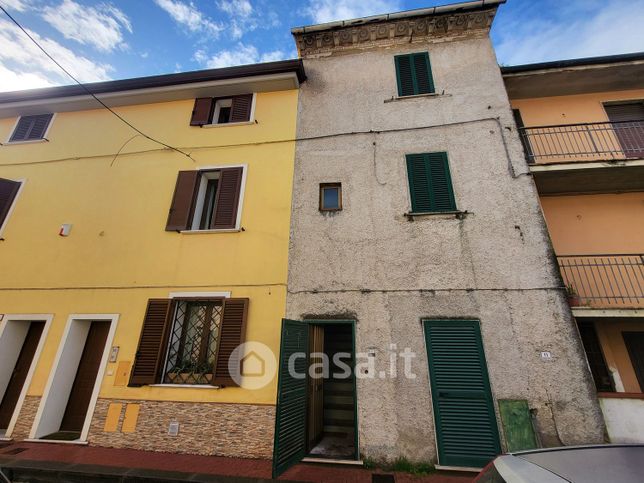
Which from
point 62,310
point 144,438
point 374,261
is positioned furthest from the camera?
point 62,310

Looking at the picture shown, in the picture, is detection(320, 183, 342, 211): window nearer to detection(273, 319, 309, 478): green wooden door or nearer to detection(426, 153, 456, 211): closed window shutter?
detection(426, 153, 456, 211): closed window shutter

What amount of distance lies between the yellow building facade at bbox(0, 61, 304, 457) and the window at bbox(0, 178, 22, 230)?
48mm

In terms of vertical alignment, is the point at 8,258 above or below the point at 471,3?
below

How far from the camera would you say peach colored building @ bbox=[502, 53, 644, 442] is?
6.09 meters

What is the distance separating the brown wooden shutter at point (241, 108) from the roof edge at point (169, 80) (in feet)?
1.84

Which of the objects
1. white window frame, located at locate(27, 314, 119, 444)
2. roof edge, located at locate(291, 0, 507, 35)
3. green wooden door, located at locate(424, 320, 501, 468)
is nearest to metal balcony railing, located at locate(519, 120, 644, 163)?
roof edge, located at locate(291, 0, 507, 35)

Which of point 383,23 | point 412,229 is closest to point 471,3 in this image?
point 383,23

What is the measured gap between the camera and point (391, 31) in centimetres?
820

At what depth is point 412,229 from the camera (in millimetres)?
6129

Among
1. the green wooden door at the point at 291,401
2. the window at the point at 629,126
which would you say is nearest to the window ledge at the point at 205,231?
the green wooden door at the point at 291,401

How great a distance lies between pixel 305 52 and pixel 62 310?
9.48 m

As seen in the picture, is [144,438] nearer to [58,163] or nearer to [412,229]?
[412,229]

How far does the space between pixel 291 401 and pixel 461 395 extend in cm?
298

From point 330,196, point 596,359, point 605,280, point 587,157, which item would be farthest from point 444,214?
point 596,359
